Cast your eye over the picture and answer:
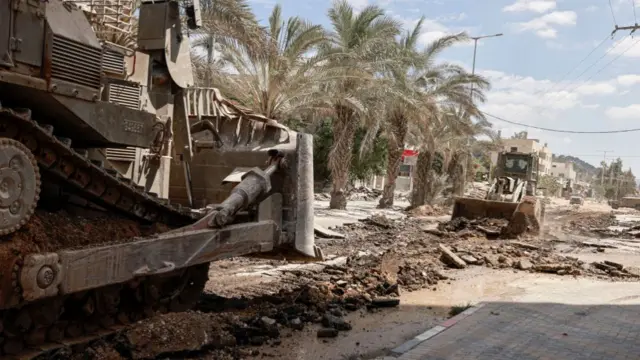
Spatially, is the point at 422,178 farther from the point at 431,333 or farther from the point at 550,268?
the point at 431,333

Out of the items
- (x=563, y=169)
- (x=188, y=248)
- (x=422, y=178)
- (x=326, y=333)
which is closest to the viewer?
(x=188, y=248)

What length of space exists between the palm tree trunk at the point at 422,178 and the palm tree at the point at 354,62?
699cm

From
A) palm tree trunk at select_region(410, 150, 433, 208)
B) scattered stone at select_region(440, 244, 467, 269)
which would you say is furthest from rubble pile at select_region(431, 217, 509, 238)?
palm tree trunk at select_region(410, 150, 433, 208)

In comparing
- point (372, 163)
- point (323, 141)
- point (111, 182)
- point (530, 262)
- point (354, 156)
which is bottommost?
point (530, 262)

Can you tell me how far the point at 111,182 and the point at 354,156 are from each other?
3046 cm

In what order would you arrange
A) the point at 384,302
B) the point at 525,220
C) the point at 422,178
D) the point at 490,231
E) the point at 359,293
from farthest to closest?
the point at 422,178 → the point at 490,231 → the point at 525,220 → the point at 359,293 → the point at 384,302

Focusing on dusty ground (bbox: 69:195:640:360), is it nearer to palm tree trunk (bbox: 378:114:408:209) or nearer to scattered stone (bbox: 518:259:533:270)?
scattered stone (bbox: 518:259:533:270)

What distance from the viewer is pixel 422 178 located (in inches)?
1147

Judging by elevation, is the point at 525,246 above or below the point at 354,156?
below

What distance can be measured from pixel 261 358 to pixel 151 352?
0.94 m

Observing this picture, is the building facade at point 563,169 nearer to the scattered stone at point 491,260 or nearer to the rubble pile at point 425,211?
the rubble pile at point 425,211

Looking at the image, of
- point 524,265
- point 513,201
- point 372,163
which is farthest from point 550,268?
point 372,163

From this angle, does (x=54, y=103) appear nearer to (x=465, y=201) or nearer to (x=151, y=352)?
(x=151, y=352)

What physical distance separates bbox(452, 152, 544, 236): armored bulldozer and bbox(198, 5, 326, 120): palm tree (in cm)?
609
